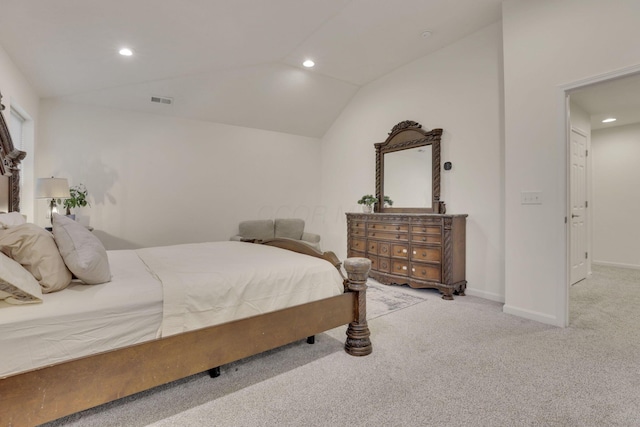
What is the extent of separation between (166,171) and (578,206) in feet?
20.2

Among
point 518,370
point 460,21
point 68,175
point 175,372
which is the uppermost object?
point 460,21

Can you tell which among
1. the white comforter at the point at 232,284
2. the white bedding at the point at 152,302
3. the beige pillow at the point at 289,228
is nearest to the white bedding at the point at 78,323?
the white bedding at the point at 152,302

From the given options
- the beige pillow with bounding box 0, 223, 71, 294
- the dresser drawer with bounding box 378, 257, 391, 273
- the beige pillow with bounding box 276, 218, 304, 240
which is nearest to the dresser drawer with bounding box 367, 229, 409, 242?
the dresser drawer with bounding box 378, 257, 391, 273

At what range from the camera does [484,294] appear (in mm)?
3619

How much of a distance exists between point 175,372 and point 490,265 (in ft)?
11.2

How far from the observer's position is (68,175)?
4125mm

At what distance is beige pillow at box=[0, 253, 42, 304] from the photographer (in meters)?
1.23

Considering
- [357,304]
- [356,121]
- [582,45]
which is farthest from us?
[356,121]

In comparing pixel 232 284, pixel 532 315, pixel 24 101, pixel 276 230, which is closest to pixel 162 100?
pixel 24 101

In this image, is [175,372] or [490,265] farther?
[490,265]

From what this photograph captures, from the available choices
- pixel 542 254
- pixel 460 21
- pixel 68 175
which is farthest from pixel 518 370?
pixel 68 175

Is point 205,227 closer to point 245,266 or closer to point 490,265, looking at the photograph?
point 245,266

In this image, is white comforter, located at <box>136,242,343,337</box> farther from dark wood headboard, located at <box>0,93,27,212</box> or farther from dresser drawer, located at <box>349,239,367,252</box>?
dresser drawer, located at <box>349,239,367,252</box>

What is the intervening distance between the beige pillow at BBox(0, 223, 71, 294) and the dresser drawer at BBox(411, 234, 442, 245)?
3.39 metres
